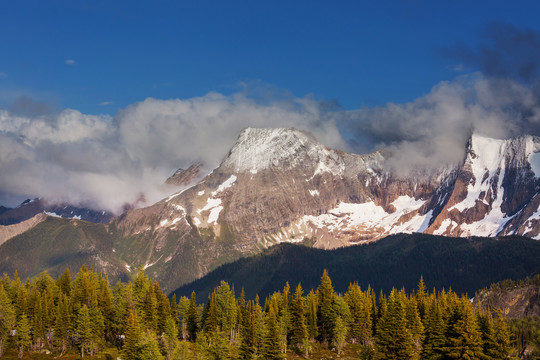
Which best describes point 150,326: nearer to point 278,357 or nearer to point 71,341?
point 71,341

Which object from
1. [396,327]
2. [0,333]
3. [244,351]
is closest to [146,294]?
[0,333]

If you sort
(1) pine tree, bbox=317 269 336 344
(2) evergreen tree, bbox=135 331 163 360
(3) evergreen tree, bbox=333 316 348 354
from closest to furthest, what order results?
(2) evergreen tree, bbox=135 331 163 360 → (3) evergreen tree, bbox=333 316 348 354 → (1) pine tree, bbox=317 269 336 344

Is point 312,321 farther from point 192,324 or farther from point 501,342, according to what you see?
point 501,342

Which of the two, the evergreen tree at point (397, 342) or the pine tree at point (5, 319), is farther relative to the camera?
the pine tree at point (5, 319)

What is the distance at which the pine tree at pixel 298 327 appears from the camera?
181625 mm

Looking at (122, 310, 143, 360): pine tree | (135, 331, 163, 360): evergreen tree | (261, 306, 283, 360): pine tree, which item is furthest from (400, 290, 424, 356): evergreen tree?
(122, 310, 143, 360): pine tree

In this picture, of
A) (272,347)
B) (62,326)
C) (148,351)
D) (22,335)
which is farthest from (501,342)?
(22,335)

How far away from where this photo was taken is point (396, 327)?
127 m

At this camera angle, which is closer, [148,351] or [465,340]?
[465,340]

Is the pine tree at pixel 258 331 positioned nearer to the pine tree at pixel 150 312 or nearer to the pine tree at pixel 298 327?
the pine tree at pixel 298 327

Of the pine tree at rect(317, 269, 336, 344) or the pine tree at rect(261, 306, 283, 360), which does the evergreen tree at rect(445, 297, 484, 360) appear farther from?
the pine tree at rect(317, 269, 336, 344)

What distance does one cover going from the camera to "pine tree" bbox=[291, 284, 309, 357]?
182 meters

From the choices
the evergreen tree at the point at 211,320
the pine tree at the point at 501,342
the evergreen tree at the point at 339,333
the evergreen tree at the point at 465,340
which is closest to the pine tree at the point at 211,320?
the evergreen tree at the point at 211,320

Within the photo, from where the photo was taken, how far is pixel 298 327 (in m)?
184
